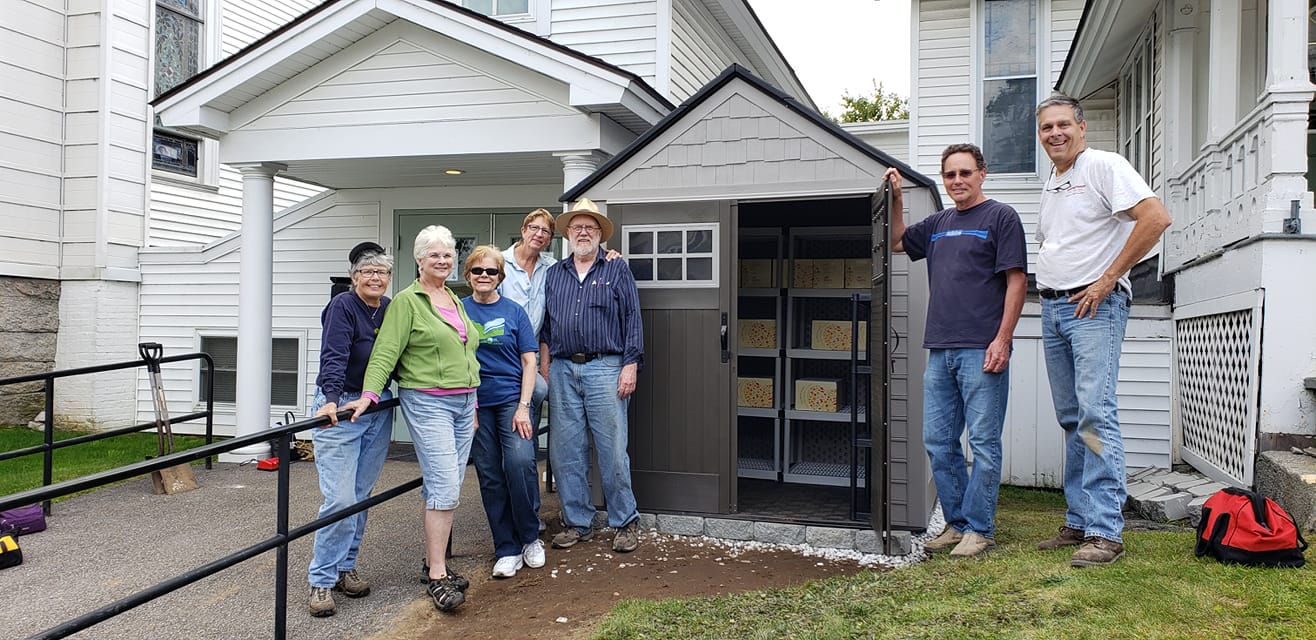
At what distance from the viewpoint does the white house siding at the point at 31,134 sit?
877 cm

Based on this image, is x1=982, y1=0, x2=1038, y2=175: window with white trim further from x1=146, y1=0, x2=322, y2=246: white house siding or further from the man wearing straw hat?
x1=146, y1=0, x2=322, y2=246: white house siding

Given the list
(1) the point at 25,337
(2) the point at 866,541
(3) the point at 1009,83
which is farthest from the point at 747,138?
(1) the point at 25,337

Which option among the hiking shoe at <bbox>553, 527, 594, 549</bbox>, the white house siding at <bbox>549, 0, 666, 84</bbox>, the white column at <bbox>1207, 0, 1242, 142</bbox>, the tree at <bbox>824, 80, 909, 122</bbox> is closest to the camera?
the hiking shoe at <bbox>553, 527, 594, 549</bbox>

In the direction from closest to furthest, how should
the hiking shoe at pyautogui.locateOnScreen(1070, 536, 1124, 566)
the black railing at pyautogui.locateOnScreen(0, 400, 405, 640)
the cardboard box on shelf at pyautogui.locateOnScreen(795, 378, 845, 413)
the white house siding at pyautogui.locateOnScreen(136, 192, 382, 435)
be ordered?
the black railing at pyautogui.locateOnScreen(0, 400, 405, 640), the hiking shoe at pyautogui.locateOnScreen(1070, 536, 1124, 566), the cardboard box on shelf at pyautogui.locateOnScreen(795, 378, 845, 413), the white house siding at pyautogui.locateOnScreen(136, 192, 382, 435)

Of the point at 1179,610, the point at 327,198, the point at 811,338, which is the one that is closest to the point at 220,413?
the point at 327,198

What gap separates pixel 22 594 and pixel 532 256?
3.00m

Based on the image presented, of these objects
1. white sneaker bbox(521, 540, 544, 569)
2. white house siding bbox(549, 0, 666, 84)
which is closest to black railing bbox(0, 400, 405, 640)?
white sneaker bbox(521, 540, 544, 569)

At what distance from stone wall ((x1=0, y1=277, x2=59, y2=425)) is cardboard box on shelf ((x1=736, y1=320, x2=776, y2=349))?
780cm

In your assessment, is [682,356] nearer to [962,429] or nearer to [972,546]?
[962,429]

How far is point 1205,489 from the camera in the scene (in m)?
5.01

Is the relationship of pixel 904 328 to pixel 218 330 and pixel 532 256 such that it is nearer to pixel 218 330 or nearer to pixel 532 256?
pixel 532 256

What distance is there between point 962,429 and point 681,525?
1756 mm

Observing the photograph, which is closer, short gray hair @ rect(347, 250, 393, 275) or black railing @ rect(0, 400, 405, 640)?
black railing @ rect(0, 400, 405, 640)

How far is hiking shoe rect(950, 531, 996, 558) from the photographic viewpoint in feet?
13.0
